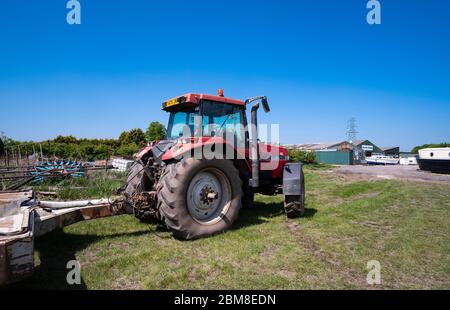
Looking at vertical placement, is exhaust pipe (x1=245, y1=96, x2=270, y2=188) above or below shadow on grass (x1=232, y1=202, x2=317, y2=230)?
above

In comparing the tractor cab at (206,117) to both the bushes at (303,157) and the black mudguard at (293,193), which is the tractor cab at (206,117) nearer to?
Result: the black mudguard at (293,193)

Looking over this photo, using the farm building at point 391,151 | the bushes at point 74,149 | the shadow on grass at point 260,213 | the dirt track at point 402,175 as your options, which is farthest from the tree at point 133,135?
the farm building at point 391,151

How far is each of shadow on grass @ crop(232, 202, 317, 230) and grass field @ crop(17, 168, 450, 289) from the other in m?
0.04

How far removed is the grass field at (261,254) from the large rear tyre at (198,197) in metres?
0.24

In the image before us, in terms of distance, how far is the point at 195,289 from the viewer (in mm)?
3238

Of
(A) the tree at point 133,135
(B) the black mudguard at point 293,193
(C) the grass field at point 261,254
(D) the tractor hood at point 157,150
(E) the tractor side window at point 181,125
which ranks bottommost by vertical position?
(C) the grass field at point 261,254

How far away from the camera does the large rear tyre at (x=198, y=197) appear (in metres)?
4.55

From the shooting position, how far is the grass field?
3.40 metres

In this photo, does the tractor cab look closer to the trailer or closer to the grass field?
the grass field

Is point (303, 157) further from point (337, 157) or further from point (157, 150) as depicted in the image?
point (157, 150)

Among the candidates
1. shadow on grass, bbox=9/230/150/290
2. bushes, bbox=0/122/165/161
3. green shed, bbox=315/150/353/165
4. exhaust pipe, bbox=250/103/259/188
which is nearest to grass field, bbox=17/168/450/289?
shadow on grass, bbox=9/230/150/290

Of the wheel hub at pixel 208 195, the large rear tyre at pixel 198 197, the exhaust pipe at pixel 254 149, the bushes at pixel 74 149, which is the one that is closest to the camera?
the large rear tyre at pixel 198 197

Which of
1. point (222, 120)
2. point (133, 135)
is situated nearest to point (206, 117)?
point (222, 120)
